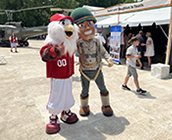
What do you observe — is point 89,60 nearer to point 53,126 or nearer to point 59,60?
point 59,60

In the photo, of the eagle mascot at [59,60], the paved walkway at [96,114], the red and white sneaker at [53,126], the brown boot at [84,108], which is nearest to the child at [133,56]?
the paved walkway at [96,114]

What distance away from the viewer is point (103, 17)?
9055 mm

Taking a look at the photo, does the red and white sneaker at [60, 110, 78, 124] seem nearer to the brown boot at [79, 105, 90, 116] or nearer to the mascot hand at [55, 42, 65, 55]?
the brown boot at [79, 105, 90, 116]

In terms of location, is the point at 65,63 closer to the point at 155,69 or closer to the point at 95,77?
the point at 95,77

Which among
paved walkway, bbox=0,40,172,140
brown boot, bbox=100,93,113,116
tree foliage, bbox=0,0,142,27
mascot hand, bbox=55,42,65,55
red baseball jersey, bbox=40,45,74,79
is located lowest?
paved walkway, bbox=0,40,172,140

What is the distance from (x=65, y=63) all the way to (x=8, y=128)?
4.99 feet

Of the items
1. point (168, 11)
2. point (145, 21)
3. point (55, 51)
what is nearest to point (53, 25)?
point (55, 51)

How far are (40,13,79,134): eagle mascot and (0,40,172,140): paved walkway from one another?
387 millimetres

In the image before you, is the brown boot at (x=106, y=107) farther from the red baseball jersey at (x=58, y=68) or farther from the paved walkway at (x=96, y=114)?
the red baseball jersey at (x=58, y=68)

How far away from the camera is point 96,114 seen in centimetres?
309

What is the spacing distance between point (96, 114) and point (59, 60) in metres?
1.40

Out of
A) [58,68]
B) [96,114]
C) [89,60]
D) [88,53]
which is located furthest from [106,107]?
[58,68]

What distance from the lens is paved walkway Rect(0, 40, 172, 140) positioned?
8.09ft

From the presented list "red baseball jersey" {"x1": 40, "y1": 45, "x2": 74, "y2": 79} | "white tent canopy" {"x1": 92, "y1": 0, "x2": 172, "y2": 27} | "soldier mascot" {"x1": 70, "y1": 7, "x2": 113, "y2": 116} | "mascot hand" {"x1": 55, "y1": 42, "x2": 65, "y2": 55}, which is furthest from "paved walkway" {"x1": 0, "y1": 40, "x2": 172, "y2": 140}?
"white tent canopy" {"x1": 92, "y1": 0, "x2": 172, "y2": 27}
